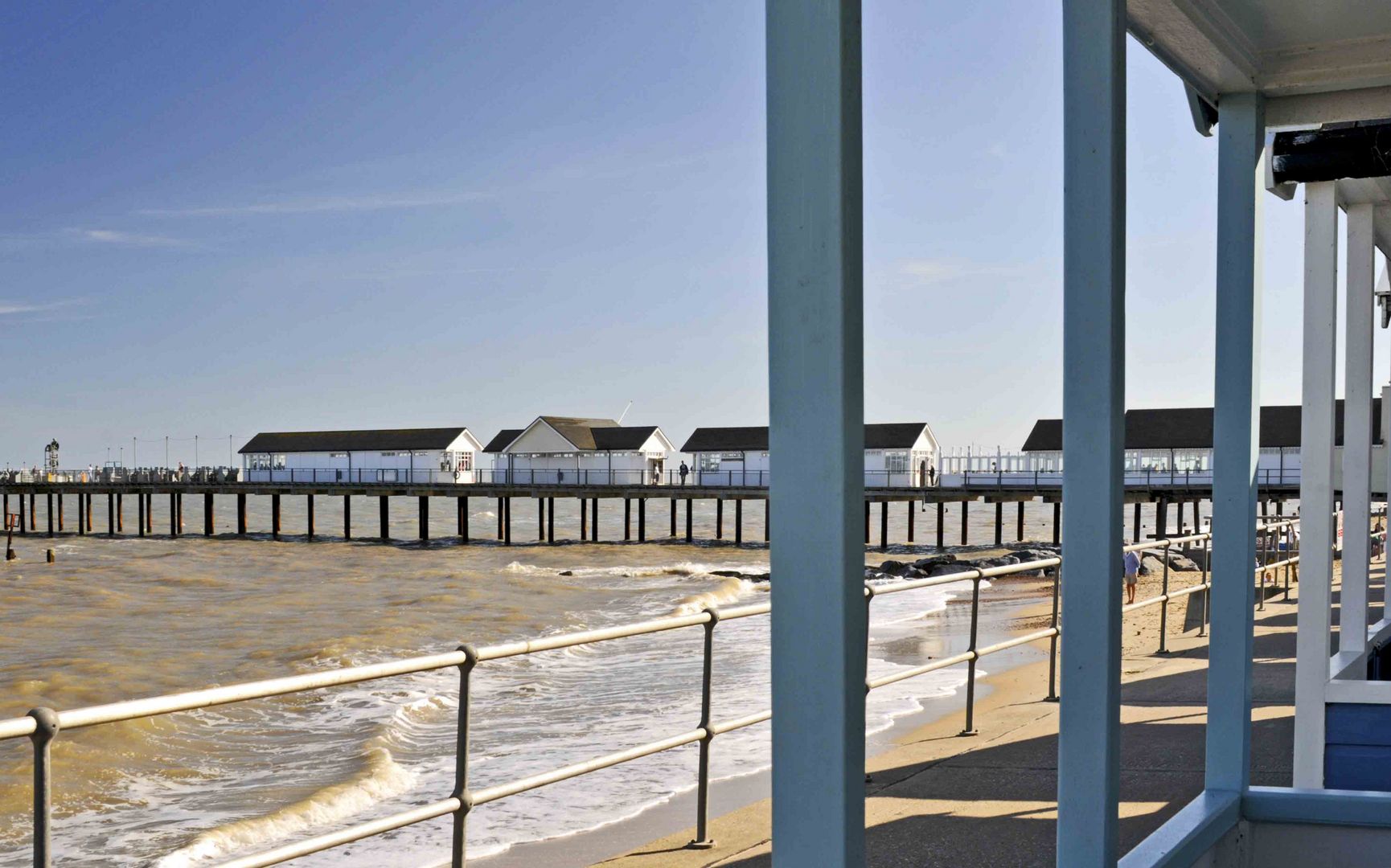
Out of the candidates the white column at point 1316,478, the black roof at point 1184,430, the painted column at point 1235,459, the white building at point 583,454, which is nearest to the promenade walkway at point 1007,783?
the white column at point 1316,478

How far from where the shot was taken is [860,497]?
5.02 ft

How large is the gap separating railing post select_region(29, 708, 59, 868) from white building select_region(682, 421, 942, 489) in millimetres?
49399

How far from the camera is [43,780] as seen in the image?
93.7 inches

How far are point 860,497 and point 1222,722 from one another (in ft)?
6.79

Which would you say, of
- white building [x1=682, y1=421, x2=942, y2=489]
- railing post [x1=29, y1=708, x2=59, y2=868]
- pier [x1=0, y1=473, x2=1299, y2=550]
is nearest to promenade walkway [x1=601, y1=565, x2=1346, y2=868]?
railing post [x1=29, y1=708, x2=59, y2=868]

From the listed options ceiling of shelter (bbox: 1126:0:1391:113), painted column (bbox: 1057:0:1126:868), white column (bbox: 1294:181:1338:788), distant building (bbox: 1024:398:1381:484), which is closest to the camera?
painted column (bbox: 1057:0:1126:868)

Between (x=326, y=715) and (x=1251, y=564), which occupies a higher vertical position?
(x=1251, y=564)

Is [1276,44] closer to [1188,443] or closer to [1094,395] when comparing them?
[1094,395]

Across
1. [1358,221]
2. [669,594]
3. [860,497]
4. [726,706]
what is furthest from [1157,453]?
[860,497]

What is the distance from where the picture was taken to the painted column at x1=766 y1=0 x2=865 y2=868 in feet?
4.75

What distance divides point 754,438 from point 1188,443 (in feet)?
62.0

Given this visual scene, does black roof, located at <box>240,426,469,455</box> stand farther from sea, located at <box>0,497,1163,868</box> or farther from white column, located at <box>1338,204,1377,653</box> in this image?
white column, located at <box>1338,204,1377,653</box>

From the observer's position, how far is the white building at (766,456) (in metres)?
53.6

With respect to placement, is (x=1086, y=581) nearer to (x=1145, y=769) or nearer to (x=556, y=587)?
(x=1145, y=769)
